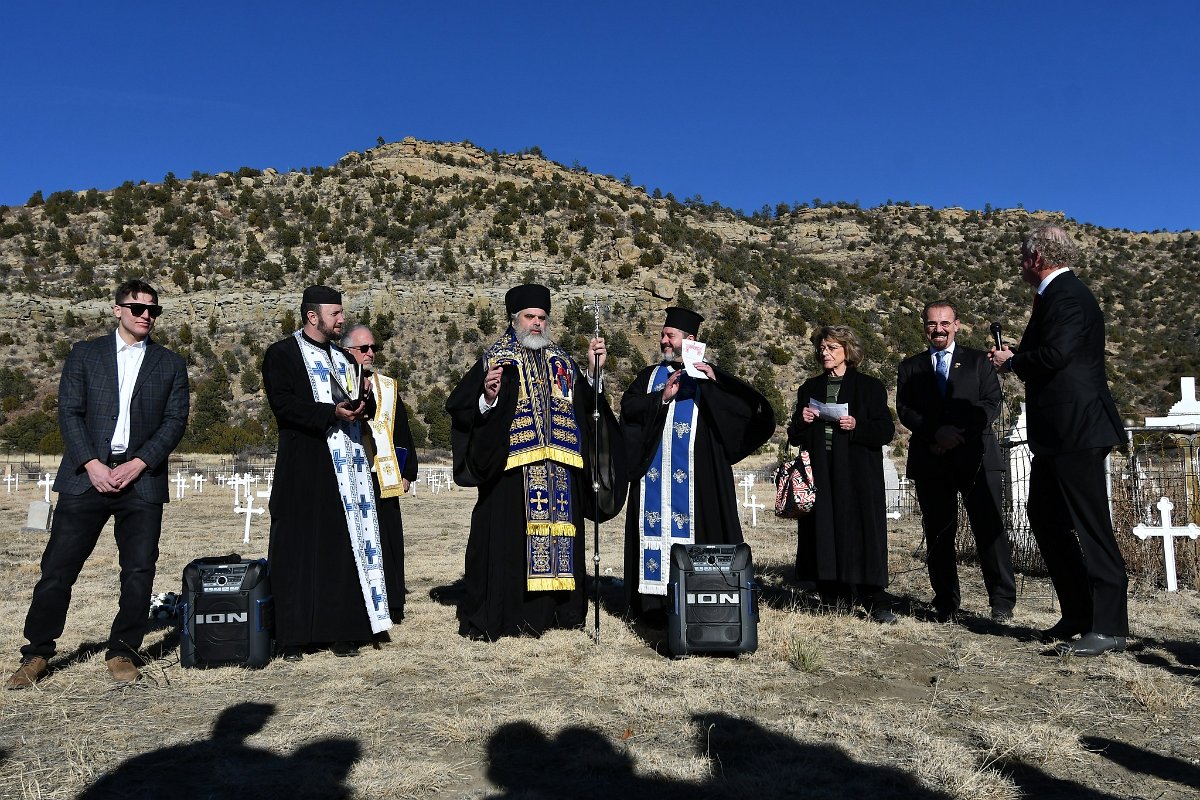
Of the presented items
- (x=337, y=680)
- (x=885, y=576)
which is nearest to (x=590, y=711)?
(x=337, y=680)

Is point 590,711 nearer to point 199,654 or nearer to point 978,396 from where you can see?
point 199,654

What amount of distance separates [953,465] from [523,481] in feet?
9.72

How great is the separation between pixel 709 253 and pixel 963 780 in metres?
48.0

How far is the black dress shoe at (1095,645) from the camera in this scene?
4953mm

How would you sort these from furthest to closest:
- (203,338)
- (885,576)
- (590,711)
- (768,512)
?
(203,338) → (768,512) → (885,576) → (590,711)

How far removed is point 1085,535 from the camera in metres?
4.89

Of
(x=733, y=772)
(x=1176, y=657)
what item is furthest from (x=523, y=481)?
(x=1176, y=657)

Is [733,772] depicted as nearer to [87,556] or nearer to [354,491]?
[354,491]

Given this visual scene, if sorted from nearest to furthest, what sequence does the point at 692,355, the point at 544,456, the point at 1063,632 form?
the point at 1063,632 < the point at 692,355 < the point at 544,456

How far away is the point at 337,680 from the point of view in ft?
16.0

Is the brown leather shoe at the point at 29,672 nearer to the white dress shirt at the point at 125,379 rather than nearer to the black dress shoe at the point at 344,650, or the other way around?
the white dress shirt at the point at 125,379

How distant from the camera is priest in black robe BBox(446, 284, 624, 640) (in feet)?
19.7

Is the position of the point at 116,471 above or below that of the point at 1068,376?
below

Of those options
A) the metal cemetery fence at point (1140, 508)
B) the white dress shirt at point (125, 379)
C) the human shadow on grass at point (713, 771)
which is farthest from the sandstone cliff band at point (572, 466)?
the metal cemetery fence at point (1140, 508)
